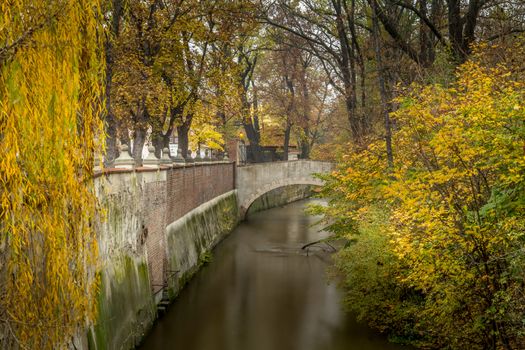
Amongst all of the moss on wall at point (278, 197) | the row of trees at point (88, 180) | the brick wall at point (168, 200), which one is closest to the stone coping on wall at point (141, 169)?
the brick wall at point (168, 200)

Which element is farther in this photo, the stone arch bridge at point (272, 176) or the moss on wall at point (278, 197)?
the moss on wall at point (278, 197)

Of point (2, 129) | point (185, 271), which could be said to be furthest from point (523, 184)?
point (185, 271)

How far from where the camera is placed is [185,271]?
17016 mm

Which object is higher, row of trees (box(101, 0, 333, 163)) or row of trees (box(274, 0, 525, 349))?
row of trees (box(101, 0, 333, 163))

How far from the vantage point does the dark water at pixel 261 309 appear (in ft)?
40.1

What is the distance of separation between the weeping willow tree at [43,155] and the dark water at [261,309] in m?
6.92

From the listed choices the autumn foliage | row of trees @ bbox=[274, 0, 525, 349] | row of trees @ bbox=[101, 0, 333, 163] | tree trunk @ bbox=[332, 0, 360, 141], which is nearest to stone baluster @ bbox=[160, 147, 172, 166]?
row of trees @ bbox=[101, 0, 333, 163]

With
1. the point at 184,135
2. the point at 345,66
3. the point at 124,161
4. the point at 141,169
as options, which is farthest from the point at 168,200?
the point at 345,66

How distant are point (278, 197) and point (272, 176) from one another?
1146 centimetres

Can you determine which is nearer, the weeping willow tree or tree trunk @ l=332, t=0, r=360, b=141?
the weeping willow tree

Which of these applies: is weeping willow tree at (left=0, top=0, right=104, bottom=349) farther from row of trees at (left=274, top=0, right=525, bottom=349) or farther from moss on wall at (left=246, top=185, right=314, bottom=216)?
moss on wall at (left=246, top=185, right=314, bottom=216)

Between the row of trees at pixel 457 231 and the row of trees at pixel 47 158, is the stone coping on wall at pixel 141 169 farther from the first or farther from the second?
the row of trees at pixel 457 231

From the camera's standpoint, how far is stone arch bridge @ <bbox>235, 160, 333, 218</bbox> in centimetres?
2959

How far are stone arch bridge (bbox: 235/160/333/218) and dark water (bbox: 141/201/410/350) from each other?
676 centimetres
